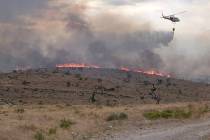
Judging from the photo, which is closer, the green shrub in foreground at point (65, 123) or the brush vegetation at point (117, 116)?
the green shrub in foreground at point (65, 123)

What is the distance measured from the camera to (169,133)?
45.6 m

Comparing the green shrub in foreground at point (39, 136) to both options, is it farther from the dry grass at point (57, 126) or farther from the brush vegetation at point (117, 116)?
the brush vegetation at point (117, 116)

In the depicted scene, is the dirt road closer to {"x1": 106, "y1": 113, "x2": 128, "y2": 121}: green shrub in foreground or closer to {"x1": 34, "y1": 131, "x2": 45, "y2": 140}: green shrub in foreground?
{"x1": 34, "y1": 131, "x2": 45, "y2": 140}: green shrub in foreground

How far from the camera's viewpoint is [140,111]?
213 ft

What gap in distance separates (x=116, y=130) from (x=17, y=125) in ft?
32.8

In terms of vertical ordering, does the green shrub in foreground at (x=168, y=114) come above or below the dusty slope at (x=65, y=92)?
above

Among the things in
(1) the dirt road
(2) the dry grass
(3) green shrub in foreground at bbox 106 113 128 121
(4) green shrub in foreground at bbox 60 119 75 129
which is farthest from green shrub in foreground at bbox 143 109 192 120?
(4) green shrub in foreground at bbox 60 119 75 129

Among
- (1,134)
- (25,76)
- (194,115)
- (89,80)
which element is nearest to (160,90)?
(89,80)

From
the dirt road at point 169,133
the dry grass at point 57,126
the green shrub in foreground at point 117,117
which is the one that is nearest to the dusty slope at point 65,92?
the green shrub in foreground at point 117,117

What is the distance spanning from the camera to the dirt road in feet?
138

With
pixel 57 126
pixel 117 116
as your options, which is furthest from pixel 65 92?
pixel 57 126

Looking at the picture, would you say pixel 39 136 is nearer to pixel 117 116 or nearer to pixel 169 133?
pixel 169 133

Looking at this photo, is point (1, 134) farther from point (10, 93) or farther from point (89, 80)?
point (89, 80)

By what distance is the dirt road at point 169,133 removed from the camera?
42.0 meters
